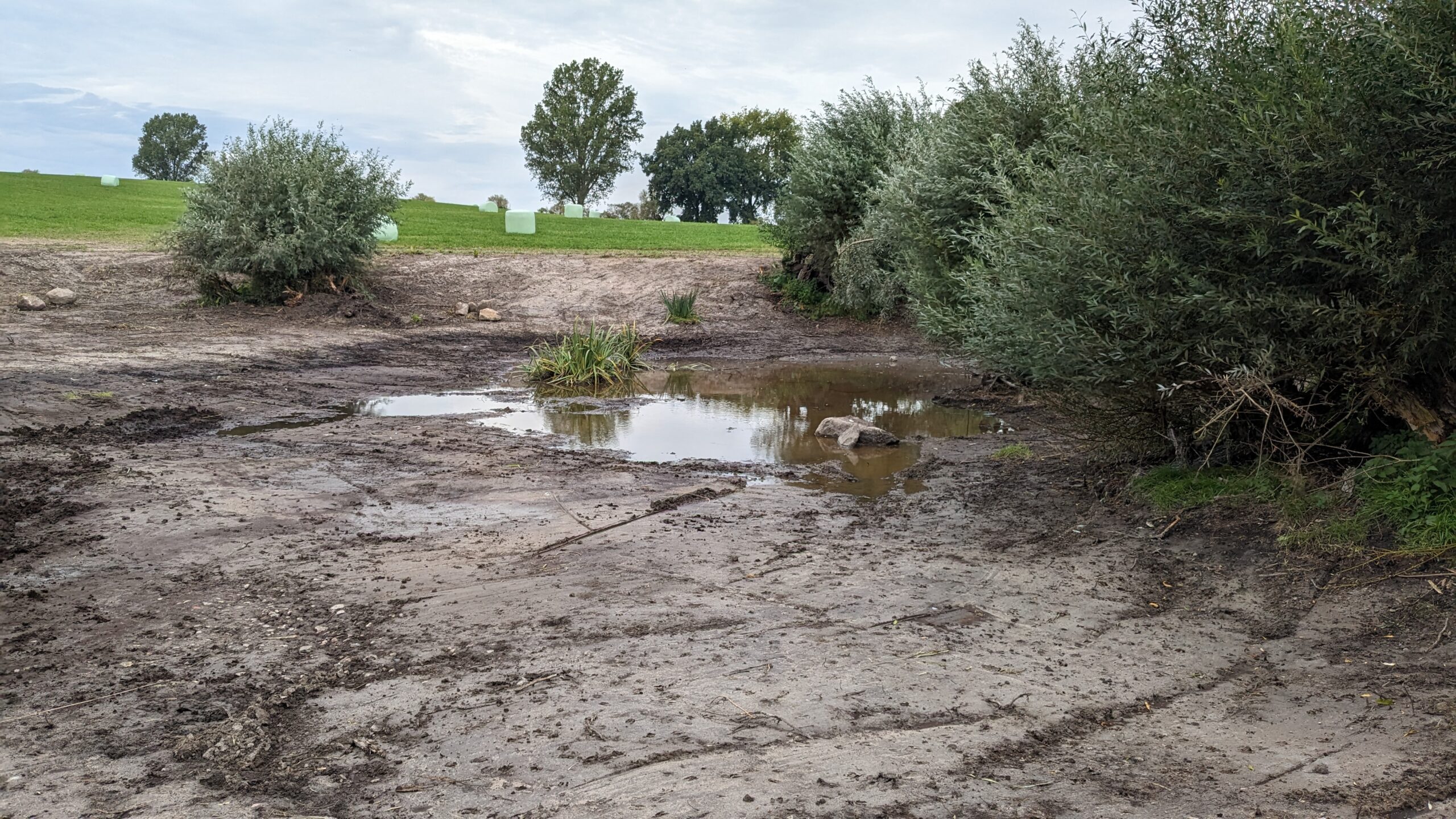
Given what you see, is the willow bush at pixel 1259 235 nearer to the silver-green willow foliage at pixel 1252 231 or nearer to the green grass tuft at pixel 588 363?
the silver-green willow foliage at pixel 1252 231

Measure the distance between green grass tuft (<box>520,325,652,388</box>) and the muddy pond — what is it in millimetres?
285

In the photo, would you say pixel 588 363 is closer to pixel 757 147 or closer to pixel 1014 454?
pixel 1014 454

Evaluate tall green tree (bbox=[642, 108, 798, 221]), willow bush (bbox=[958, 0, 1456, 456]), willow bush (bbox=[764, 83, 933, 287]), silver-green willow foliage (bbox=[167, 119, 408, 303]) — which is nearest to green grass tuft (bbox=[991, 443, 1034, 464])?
willow bush (bbox=[958, 0, 1456, 456])

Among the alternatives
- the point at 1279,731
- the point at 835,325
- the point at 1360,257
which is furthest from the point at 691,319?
the point at 1279,731

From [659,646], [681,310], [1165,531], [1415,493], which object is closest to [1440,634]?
[1415,493]

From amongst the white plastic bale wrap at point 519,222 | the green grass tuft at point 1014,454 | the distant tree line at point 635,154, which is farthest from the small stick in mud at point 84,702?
the distant tree line at point 635,154

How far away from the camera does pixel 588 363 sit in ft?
53.3

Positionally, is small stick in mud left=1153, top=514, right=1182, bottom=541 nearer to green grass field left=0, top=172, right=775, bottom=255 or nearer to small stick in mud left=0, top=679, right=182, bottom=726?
small stick in mud left=0, top=679, right=182, bottom=726

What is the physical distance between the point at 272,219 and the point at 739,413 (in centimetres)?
1236

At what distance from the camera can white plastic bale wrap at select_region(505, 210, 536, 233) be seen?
34969 millimetres

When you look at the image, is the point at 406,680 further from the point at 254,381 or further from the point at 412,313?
the point at 412,313

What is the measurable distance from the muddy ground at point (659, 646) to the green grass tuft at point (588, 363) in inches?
214

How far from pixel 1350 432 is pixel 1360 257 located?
6.74ft

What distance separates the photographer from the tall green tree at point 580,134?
7319 centimetres
